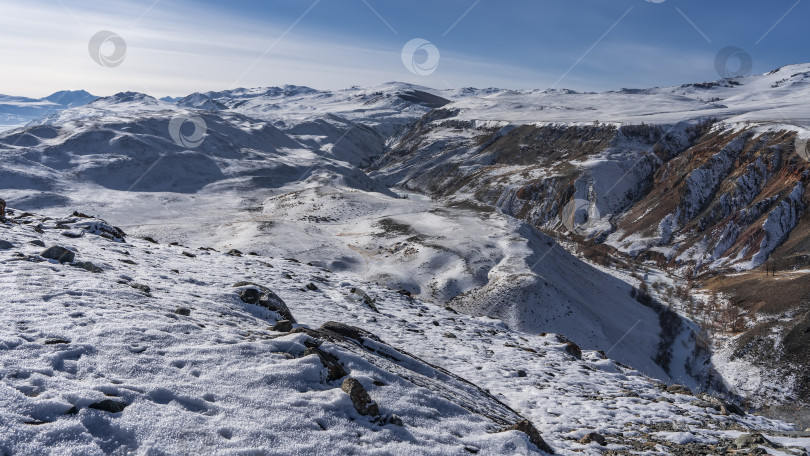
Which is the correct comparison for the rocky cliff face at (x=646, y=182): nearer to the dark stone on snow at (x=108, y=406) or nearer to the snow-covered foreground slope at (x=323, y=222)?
the snow-covered foreground slope at (x=323, y=222)

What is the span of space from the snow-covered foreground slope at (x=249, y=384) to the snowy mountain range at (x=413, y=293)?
6 centimetres

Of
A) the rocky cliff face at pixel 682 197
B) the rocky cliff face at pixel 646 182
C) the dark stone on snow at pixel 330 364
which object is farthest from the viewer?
the rocky cliff face at pixel 646 182

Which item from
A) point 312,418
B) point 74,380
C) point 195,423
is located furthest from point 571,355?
point 74,380

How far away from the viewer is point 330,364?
9125 mm

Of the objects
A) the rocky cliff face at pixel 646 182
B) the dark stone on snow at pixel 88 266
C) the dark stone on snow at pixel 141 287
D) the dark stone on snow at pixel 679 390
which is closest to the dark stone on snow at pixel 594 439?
the dark stone on snow at pixel 679 390

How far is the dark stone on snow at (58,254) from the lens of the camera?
14210 millimetres

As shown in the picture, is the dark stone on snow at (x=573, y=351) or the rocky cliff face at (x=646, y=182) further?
the rocky cliff face at (x=646, y=182)

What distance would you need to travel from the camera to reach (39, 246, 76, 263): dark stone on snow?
46.6 feet

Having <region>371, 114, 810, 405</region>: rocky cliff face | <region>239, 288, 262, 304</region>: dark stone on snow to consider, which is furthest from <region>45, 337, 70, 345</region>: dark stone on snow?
<region>371, 114, 810, 405</region>: rocky cliff face

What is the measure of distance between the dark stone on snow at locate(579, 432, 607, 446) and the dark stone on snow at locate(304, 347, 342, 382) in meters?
5.58

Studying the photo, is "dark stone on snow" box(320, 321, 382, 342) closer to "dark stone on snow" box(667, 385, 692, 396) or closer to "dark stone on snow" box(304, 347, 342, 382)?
"dark stone on snow" box(304, 347, 342, 382)

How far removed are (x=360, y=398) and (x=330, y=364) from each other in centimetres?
120

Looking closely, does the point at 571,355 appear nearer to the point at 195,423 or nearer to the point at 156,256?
the point at 195,423

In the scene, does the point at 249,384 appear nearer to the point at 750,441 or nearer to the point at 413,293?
the point at 750,441
